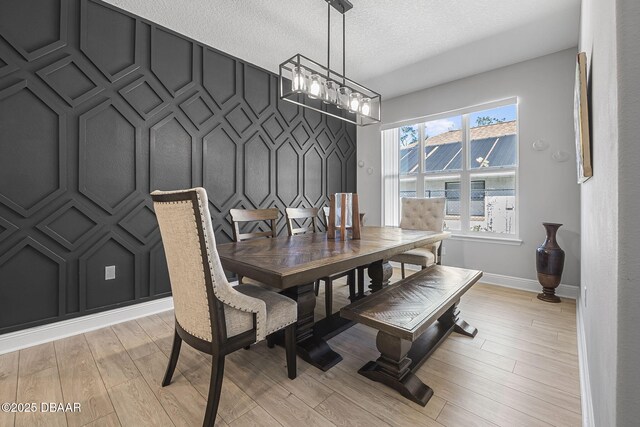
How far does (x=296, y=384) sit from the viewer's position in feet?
5.15

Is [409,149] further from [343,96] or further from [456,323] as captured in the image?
[456,323]

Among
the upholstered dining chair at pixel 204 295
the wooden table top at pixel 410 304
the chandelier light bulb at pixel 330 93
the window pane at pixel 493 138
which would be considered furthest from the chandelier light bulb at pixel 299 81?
the window pane at pixel 493 138

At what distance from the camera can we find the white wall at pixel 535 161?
306 cm

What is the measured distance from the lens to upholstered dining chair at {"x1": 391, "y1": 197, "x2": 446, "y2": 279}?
116 inches

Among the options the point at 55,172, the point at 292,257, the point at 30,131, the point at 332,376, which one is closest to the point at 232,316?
the point at 292,257

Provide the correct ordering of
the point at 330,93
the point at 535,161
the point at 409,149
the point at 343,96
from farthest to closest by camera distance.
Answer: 1. the point at 409,149
2. the point at 535,161
3. the point at 343,96
4. the point at 330,93

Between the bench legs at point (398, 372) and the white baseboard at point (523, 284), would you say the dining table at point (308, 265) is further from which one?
the white baseboard at point (523, 284)

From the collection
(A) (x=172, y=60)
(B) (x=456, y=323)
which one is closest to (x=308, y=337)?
(B) (x=456, y=323)

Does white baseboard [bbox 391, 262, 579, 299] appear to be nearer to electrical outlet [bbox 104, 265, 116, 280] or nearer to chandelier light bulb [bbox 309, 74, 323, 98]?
chandelier light bulb [bbox 309, 74, 323, 98]

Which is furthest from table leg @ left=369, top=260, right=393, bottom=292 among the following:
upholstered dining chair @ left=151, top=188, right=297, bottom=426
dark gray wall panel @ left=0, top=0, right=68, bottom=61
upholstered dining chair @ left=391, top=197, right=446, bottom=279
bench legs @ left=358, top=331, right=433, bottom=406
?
dark gray wall panel @ left=0, top=0, right=68, bottom=61

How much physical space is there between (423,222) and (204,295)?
2.84 meters

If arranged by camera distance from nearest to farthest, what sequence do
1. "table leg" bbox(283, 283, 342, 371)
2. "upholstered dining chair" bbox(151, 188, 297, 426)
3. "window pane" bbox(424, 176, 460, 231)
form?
"upholstered dining chair" bbox(151, 188, 297, 426)
"table leg" bbox(283, 283, 342, 371)
"window pane" bbox(424, 176, 460, 231)

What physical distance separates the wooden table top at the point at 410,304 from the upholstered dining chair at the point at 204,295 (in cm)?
52

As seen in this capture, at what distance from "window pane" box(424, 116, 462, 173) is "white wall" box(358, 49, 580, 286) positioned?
0.89 ft
